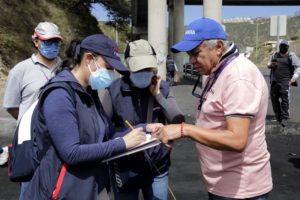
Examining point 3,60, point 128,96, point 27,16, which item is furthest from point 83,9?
point 128,96

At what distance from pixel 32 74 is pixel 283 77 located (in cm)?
745

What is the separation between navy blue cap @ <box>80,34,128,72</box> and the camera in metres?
2.55

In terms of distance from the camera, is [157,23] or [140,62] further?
[157,23]

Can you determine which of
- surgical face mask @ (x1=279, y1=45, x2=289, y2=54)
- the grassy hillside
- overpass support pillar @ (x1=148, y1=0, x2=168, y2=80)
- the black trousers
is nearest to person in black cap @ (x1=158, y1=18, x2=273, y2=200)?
the black trousers

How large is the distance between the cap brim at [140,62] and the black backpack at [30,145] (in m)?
0.80

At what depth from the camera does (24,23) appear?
67.0 ft

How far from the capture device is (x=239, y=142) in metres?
2.36

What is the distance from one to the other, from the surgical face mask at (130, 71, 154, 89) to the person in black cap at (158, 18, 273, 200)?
2.22 ft

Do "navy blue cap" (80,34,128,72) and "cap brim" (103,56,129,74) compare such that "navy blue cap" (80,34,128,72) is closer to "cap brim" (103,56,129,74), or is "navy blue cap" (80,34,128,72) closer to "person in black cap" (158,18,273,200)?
"cap brim" (103,56,129,74)

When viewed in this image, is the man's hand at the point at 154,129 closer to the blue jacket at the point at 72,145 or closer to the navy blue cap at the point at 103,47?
the blue jacket at the point at 72,145

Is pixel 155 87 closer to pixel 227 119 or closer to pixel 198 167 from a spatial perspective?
pixel 227 119

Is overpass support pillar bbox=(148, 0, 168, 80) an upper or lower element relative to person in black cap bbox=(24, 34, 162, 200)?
upper

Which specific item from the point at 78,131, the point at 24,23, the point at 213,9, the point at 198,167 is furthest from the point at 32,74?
the point at 24,23

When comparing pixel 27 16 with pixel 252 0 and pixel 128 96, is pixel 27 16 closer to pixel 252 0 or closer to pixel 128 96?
pixel 128 96
